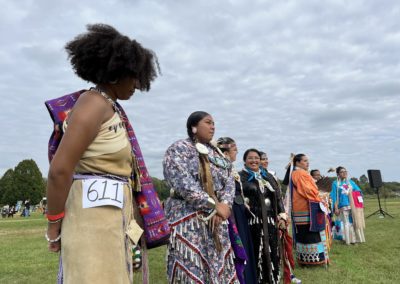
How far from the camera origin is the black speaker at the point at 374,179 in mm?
18516

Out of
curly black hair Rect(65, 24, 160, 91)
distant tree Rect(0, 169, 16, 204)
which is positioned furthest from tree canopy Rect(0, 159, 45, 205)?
curly black hair Rect(65, 24, 160, 91)

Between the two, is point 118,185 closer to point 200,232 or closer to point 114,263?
point 114,263

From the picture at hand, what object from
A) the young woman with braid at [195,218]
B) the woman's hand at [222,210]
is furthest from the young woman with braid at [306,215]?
the woman's hand at [222,210]

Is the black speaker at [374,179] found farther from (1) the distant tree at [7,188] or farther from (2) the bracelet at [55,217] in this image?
(1) the distant tree at [7,188]

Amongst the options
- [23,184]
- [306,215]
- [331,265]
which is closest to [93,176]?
[306,215]

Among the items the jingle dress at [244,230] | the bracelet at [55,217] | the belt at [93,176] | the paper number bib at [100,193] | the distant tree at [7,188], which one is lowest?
the jingle dress at [244,230]

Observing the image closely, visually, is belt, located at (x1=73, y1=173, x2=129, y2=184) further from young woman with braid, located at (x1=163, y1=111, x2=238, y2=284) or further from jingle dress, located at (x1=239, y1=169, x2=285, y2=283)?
jingle dress, located at (x1=239, y1=169, x2=285, y2=283)

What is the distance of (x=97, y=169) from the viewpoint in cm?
167

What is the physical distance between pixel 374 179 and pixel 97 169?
62.8ft

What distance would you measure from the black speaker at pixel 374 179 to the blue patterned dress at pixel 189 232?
55.6ft

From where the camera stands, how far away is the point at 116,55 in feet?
5.65

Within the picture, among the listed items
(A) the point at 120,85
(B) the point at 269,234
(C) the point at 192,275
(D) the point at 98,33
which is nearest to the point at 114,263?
(A) the point at 120,85

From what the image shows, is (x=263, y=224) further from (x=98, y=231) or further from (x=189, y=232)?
(x=98, y=231)

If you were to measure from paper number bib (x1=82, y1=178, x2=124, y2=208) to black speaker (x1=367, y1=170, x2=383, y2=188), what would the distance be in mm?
18969
